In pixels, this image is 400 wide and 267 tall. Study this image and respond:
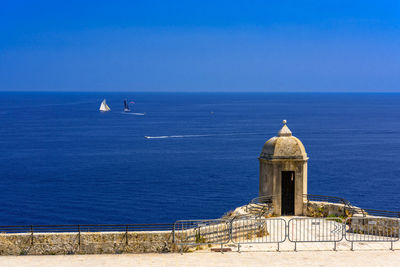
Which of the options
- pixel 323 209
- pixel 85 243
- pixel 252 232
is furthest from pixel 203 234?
pixel 323 209

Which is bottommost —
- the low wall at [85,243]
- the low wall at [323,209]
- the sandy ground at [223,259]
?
the sandy ground at [223,259]

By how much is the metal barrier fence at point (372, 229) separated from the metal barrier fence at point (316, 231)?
1.47 feet

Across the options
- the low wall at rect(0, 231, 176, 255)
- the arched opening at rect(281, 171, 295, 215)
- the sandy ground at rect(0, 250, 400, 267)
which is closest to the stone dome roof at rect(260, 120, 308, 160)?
the arched opening at rect(281, 171, 295, 215)

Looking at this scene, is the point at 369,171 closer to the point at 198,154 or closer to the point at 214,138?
the point at 198,154

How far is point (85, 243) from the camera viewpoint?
15.3 meters

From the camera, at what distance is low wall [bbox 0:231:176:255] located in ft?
49.6

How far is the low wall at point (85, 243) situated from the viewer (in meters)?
15.1

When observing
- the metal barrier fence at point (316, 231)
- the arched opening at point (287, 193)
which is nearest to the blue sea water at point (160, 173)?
the arched opening at point (287, 193)

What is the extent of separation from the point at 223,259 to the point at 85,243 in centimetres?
395

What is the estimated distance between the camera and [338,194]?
55719mm

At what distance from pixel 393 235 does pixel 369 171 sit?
54639 mm

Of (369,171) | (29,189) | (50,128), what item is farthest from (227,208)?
(50,128)

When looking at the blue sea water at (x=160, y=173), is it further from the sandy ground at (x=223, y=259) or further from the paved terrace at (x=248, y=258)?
the sandy ground at (x=223, y=259)

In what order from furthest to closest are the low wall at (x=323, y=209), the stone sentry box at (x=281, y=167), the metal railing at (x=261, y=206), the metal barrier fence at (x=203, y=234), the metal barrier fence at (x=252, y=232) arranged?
the stone sentry box at (x=281, y=167) < the low wall at (x=323, y=209) < the metal railing at (x=261, y=206) < the metal barrier fence at (x=252, y=232) < the metal barrier fence at (x=203, y=234)
